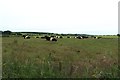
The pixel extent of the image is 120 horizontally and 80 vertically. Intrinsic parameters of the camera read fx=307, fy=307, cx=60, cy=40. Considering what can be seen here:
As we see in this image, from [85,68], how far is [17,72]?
390cm

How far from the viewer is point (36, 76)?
12984 millimetres

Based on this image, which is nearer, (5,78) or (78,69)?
(5,78)

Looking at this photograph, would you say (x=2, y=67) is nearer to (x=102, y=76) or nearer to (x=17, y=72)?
(x=17, y=72)

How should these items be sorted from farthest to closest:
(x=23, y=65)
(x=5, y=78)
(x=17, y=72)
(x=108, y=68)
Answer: (x=108, y=68) → (x=23, y=65) → (x=17, y=72) → (x=5, y=78)

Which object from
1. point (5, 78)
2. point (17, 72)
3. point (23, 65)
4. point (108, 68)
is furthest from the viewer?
point (108, 68)

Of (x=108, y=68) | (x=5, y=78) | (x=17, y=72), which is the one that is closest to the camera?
(x=5, y=78)

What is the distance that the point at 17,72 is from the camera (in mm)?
13531

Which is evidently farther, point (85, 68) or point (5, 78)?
point (85, 68)

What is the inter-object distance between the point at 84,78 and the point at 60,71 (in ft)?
4.92

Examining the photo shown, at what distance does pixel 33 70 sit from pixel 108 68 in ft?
13.9

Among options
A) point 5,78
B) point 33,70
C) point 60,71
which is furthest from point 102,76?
point 5,78

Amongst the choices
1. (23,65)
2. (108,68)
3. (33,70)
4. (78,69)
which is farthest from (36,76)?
(108,68)

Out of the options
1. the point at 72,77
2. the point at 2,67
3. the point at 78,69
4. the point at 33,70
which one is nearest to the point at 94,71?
the point at 78,69

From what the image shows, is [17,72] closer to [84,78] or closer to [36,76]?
[36,76]
